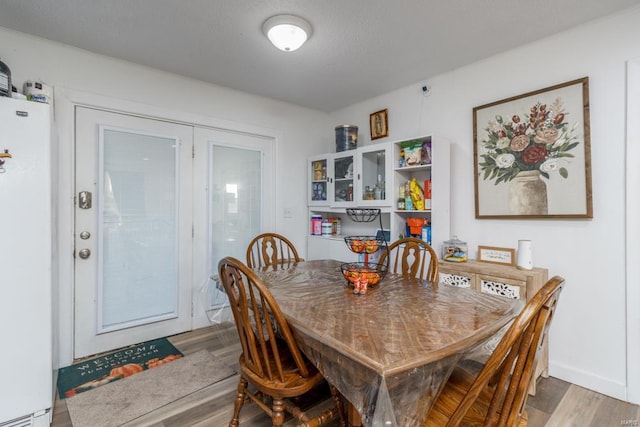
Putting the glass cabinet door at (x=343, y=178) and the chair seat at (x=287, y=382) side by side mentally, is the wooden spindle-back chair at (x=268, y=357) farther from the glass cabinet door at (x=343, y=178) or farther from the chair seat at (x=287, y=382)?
the glass cabinet door at (x=343, y=178)

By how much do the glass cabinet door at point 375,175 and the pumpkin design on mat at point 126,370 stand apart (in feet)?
7.50

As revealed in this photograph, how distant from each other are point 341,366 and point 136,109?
2.67 meters

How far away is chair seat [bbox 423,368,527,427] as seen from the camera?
105 centimetres

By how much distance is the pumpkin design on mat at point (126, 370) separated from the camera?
7.18ft

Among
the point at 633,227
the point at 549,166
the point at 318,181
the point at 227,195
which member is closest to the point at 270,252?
the point at 227,195

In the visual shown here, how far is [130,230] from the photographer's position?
105 inches

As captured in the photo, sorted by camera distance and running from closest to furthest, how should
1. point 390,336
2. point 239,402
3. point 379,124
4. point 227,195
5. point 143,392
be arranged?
point 390,336
point 239,402
point 143,392
point 227,195
point 379,124

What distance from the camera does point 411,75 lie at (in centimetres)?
284

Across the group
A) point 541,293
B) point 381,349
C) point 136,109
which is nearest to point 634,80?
point 541,293

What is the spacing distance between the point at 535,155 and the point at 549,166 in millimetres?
122

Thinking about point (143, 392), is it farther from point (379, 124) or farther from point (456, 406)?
point (379, 124)

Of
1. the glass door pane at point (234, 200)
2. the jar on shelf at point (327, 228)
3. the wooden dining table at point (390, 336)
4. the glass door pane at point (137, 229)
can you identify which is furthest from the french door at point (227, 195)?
the wooden dining table at point (390, 336)

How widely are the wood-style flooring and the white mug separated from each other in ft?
2.56

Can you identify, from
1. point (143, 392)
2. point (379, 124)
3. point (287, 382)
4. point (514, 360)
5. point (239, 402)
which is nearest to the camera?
point (514, 360)
